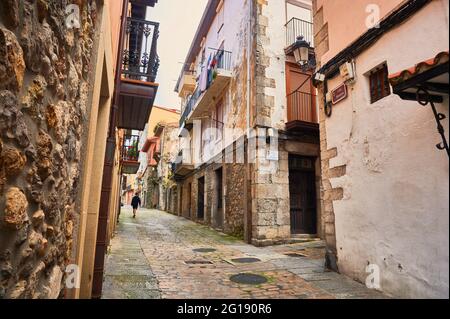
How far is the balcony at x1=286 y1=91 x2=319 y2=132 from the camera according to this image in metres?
8.22

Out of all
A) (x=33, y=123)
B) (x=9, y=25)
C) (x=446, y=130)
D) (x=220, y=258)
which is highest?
(x=9, y=25)

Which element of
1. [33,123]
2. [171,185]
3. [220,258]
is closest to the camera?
[33,123]

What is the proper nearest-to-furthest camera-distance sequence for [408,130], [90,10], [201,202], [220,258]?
[408,130]
[90,10]
[220,258]
[201,202]

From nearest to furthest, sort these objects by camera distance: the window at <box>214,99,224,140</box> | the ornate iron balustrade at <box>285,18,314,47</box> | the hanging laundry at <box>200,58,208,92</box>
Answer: the ornate iron balustrade at <box>285,18,314,47</box> → the window at <box>214,99,224,140</box> → the hanging laundry at <box>200,58,208,92</box>

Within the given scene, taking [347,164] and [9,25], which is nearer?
[9,25]

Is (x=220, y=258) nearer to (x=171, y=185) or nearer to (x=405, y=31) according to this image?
(x=405, y=31)

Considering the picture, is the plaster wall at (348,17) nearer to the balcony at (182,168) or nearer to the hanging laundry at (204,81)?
the hanging laundry at (204,81)

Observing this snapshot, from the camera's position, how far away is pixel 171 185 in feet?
70.9

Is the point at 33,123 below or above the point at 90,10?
below

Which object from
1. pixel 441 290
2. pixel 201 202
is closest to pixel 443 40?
pixel 441 290

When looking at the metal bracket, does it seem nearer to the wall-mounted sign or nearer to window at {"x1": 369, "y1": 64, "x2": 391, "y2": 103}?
window at {"x1": 369, "y1": 64, "x2": 391, "y2": 103}

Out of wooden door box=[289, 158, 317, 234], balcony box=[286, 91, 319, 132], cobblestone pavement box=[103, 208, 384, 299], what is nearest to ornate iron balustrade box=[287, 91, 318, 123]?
balcony box=[286, 91, 319, 132]

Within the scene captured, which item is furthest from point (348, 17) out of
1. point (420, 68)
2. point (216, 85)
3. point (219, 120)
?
point (219, 120)

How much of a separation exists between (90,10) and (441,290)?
8.72ft
